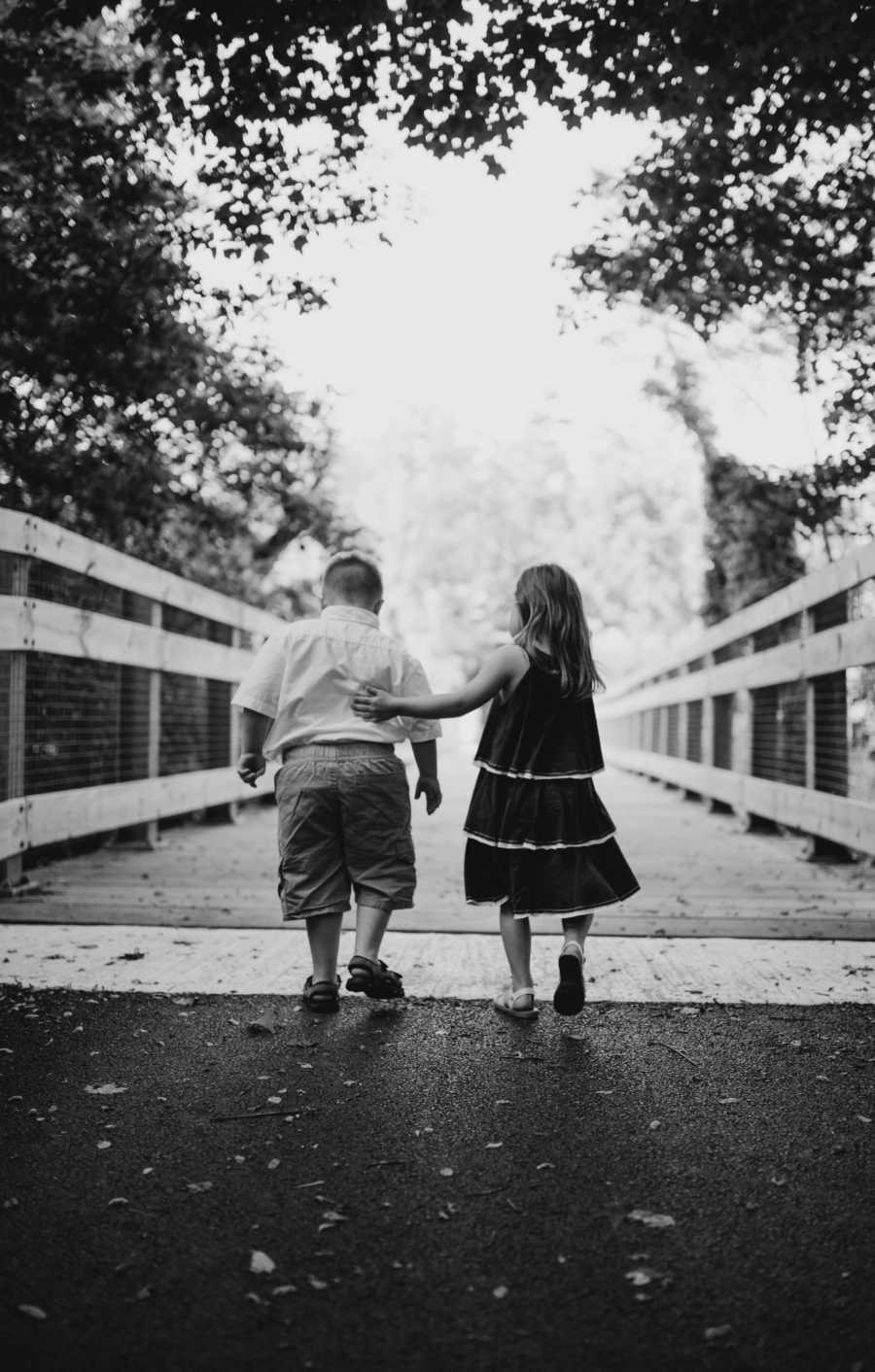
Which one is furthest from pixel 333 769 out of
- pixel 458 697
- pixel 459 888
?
pixel 459 888

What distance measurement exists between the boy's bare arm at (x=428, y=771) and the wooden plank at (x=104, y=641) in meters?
1.97

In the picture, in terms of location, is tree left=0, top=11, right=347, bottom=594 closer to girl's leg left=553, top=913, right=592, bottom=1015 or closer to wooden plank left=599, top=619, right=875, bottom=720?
wooden plank left=599, top=619, right=875, bottom=720

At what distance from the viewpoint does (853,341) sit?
619cm

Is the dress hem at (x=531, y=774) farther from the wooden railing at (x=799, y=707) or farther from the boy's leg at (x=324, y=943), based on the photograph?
the wooden railing at (x=799, y=707)

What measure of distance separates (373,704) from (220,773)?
17.9ft

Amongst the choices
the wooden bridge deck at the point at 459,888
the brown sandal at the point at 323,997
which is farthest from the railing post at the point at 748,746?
the brown sandal at the point at 323,997

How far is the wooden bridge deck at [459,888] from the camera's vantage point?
4605mm

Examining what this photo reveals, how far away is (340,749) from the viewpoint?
3680 millimetres

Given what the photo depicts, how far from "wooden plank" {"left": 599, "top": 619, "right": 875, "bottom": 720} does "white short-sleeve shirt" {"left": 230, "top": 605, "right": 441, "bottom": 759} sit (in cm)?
264

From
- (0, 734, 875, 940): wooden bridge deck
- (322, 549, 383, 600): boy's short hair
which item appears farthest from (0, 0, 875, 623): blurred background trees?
(322, 549, 383, 600): boy's short hair

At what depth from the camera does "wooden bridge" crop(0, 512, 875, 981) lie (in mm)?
→ 4977

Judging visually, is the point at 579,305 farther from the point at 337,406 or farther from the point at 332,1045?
the point at 332,1045

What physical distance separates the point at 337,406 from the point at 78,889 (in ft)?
21.4

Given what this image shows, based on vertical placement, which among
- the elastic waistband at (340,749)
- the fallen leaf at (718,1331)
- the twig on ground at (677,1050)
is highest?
the elastic waistband at (340,749)
